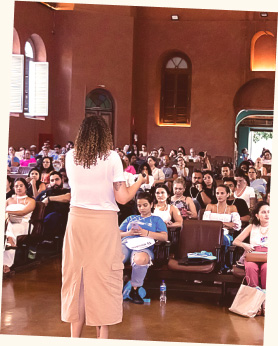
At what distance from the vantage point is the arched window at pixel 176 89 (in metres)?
22.7

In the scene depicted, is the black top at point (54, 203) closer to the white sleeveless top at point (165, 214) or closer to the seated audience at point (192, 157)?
the white sleeveless top at point (165, 214)

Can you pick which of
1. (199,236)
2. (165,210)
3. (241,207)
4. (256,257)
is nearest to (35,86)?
(241,207)

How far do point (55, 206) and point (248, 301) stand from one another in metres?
3.97

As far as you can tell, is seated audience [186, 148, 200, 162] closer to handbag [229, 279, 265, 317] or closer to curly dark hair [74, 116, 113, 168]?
handbag [229, 279, 265, 317]

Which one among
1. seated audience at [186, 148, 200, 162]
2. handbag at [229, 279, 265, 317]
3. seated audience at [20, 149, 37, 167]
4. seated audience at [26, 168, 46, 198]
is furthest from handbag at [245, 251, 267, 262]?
seated audience at [186, 148, 200, 162]

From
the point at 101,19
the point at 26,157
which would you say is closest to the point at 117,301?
the point at 26,157

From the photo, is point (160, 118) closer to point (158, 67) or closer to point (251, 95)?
point (158, 67)

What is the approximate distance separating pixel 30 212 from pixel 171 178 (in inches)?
221

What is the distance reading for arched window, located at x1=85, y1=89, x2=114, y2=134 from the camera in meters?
21.9

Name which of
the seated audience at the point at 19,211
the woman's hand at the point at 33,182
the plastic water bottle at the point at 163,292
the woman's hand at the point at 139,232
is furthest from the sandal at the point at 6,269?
the woman's hand at the point at 33,182

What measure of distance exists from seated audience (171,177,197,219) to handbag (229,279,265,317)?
216 centimetres

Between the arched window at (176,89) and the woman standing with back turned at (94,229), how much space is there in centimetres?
1906

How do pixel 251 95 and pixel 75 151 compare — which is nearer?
pixel 75 151

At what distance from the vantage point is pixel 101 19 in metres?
21.2
